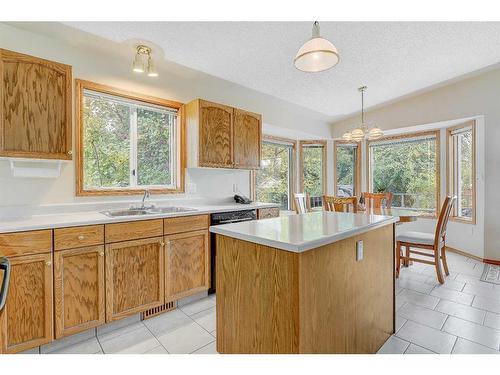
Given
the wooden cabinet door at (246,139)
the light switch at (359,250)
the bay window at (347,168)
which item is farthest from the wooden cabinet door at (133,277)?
the bay window at (347,168)

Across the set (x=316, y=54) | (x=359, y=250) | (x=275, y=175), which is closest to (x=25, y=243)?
(x=359, y=250)

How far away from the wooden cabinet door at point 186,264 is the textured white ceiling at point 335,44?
1802mm

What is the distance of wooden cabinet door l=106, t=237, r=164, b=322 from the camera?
202cm

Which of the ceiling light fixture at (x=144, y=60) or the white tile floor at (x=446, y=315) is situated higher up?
the ceiling light fixture at (x=144, y=60)

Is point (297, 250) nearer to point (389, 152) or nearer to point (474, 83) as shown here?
point (474, 83)

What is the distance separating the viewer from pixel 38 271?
171cm

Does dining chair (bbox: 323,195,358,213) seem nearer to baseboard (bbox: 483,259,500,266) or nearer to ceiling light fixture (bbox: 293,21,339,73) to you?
ceiling light fixture (bbox: 293,21,339,73)

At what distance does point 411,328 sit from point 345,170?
3843mm

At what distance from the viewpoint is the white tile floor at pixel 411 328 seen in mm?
1854

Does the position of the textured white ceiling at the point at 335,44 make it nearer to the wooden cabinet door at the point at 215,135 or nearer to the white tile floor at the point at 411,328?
the wooden cabinet door at the point at 215,135

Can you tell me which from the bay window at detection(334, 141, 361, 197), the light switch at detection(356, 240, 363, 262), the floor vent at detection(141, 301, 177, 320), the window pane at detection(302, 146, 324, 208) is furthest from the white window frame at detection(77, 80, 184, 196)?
the bay window at detection(334, 141, 361, 197)
